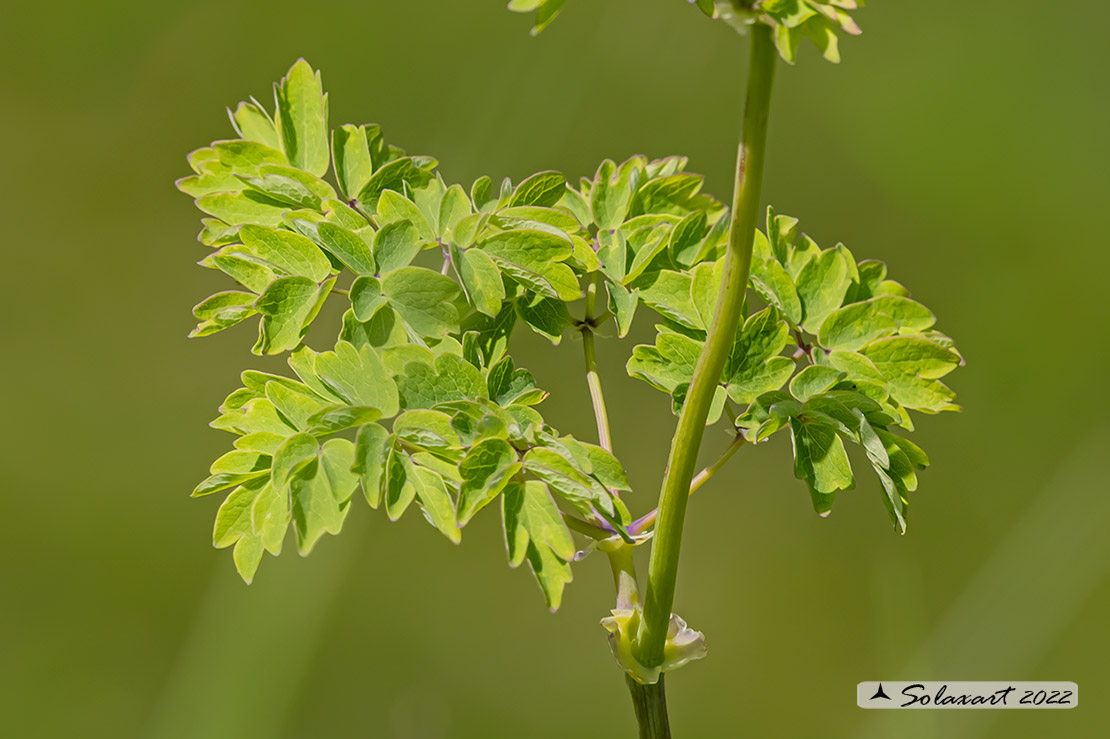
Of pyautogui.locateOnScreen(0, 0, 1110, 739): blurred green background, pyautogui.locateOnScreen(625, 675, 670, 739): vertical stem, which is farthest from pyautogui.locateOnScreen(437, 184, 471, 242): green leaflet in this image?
pyautogui.locateOnScreen(0, 0, 1110, 739): blurred green background

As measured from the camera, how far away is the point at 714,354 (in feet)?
1.18

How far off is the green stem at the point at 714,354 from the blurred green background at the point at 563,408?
94 centimetres

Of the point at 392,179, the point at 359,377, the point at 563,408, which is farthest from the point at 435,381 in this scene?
the point at 563,408

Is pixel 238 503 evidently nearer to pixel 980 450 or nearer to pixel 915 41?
pixel 980 450

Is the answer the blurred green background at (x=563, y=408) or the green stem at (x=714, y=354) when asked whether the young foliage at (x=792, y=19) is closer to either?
the green stem at (x=714, y=354)

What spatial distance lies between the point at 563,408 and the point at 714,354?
137 cm

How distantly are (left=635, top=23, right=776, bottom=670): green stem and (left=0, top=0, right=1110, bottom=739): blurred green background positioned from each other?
94 centimetres

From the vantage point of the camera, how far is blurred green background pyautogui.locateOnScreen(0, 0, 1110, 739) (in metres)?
1.49

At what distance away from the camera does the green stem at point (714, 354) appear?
33 centimetres

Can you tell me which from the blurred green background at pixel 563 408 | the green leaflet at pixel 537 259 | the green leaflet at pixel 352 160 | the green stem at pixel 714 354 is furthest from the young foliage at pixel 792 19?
the blurred green background at pixel 563 408

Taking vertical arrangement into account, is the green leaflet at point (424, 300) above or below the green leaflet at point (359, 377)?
above

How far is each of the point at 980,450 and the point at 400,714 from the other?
1.11 metres

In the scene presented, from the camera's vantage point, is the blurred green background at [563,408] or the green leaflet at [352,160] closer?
the green leaflet at [352,160]

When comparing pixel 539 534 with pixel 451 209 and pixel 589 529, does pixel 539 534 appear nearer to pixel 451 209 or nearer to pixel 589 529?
pixel 589 529
